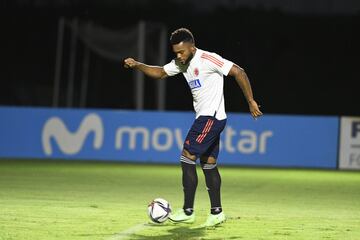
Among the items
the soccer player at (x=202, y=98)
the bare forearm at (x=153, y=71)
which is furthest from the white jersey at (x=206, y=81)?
the bare forearm at (x=153, y=71)

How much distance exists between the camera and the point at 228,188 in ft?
47.7

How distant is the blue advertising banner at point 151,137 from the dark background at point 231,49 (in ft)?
26.0

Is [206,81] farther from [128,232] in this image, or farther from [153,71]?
[128,232]

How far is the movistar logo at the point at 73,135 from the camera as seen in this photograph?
21312mm

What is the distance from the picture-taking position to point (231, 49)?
3114 cm

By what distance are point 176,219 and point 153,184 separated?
5.71 m

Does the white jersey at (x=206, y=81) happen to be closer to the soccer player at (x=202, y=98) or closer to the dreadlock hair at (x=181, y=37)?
the soccer player at (x=202, y=98)

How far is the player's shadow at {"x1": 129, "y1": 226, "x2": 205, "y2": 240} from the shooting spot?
→ 8195mm

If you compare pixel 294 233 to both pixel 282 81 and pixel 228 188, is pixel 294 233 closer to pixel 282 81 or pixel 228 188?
pixel 228 188

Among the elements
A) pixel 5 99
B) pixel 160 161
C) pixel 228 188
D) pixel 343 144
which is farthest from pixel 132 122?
pixel 5 99

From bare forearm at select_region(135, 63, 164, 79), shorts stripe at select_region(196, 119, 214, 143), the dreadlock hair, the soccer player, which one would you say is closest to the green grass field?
the soccer player

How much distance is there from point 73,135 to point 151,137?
6.56 feet

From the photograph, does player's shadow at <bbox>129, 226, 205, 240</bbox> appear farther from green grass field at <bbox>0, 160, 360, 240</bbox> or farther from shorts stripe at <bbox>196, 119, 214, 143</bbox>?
shorts stripe at <bbox>196, 119, 214, 143</bbox>

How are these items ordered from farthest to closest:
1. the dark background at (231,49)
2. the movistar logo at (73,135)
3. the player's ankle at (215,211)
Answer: the dark background at (231,49) → the movistar logo at (73,135) → the player's ankle at (215,211)
